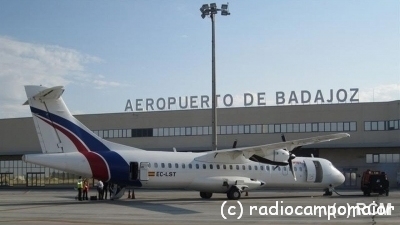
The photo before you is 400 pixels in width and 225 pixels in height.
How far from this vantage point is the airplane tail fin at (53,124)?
29562mm

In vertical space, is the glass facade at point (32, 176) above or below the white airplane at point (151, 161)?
below

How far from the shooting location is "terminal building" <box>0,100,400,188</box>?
58.8 meters

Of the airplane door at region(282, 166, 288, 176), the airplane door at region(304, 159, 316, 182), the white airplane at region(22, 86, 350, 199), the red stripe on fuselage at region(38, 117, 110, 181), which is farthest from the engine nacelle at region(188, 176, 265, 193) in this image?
the red stripe on fuselage at region(38, 117, 110, 181)

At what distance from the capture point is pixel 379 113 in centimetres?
5891

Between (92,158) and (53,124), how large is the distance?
2822 millimetres

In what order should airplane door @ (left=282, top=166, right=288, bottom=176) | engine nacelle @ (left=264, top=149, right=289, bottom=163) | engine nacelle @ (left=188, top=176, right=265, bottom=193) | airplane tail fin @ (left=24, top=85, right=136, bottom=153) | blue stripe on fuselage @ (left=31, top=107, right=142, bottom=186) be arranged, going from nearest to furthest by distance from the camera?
airplane tail fin @ (left=24, top=85, right=136, bottom=153) < blue stripe on fuselage @ (left=31, top=107, right=142, bottom=186) < engine nacelle @ (left=188, top=176, right=265, bottom=193) < engine nacelle @ (left=264, top=149, right=289, bottom=163) < airplane door @ (left=282, top=166, right=288, bottom=176)

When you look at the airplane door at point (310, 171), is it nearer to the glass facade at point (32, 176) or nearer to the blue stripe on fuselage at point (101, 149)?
A: the blue stripe on fuselage at point (101, 149)

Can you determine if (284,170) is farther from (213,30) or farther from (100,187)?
(213,30)

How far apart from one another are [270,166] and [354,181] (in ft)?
87.4

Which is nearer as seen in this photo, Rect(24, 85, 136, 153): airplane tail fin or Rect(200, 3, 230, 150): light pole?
Rect(24, 85, 136, 153): airplane tail fin

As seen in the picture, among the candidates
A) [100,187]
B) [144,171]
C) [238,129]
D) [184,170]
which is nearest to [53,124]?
[100,187]

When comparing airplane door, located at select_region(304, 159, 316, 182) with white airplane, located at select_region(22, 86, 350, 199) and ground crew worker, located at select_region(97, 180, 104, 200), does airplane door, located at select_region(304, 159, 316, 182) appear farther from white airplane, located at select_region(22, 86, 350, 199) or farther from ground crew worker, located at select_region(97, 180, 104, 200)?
ground crew worker, located at select_region(97, 180, 104, 200)

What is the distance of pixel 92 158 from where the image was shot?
2980 centimetres

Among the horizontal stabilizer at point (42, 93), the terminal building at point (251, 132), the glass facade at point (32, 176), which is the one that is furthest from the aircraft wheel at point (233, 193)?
the glass facade at point (32, 176)
